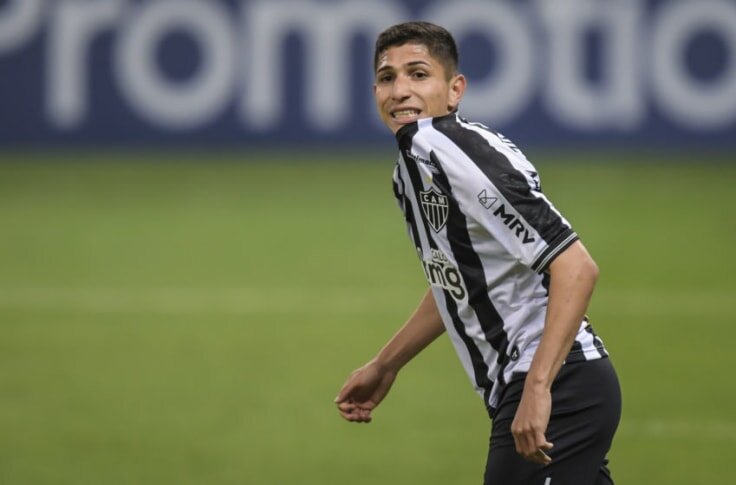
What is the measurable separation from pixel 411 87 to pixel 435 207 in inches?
15.4

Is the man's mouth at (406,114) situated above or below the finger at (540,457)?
above

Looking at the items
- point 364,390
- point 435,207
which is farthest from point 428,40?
point 364,390

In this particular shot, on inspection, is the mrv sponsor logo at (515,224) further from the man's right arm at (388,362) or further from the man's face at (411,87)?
the man's right arm at (388,362)

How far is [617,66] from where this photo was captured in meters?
A: 17.1

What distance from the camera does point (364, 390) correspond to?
478 cm

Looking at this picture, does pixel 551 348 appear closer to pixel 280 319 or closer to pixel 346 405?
pixel 346 405

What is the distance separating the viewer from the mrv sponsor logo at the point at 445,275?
167 inches

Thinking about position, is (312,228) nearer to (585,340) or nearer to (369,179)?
(369,179)

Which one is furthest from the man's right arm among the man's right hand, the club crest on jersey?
the club crest on jersey

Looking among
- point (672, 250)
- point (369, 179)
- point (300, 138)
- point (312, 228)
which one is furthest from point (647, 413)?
point (300, 138)

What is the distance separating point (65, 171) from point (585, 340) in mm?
13804

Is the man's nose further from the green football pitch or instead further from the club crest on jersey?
the green football pitch

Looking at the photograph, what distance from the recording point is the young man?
3.90 metres

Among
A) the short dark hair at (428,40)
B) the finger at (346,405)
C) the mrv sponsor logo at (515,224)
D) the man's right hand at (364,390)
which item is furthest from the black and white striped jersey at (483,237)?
the finger at (346,405)
